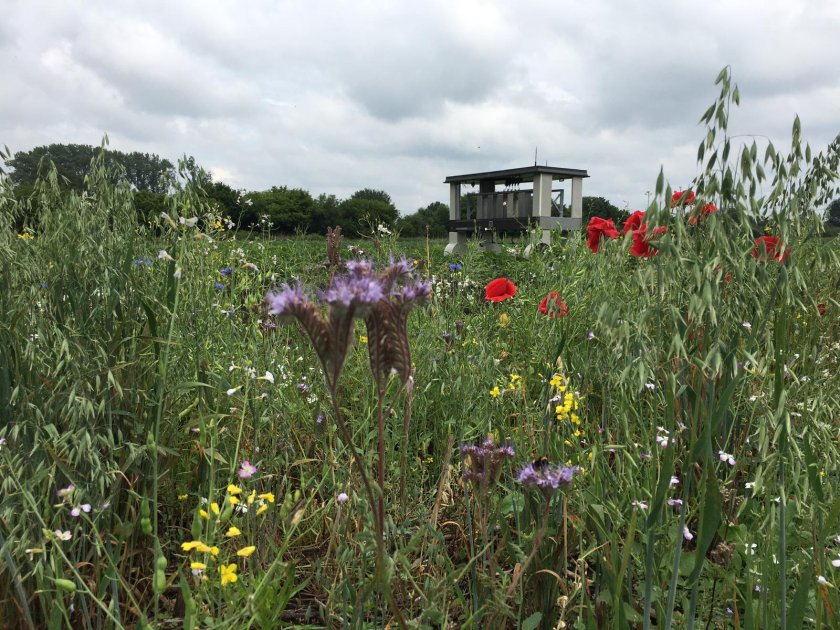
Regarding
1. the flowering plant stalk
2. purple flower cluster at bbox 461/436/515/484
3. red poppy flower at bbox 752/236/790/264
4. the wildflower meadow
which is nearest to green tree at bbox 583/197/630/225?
the wildflower meadow

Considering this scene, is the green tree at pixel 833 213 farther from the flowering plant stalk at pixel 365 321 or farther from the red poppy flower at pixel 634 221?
the flowering plant stalk at pixel 365 321

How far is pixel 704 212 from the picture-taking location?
50.5 inches

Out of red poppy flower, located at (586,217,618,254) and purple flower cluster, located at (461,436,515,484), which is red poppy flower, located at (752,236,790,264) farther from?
red poppy flower, located at (586,217,618,254)

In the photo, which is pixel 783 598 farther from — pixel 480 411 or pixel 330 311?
pixel 480 411

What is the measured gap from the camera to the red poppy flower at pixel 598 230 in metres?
2.98

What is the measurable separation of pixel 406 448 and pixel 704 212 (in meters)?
0.92

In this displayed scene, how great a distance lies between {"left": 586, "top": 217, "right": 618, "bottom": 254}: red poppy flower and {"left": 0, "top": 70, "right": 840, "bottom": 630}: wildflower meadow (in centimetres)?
37

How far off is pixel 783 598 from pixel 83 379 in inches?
68.9

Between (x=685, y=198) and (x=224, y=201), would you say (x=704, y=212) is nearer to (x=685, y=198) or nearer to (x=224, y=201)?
(x=685, y=198)

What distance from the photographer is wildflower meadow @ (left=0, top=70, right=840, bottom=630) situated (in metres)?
1.19

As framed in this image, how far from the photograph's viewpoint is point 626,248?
1.53m

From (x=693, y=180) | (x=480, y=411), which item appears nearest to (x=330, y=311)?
(x=693, y=180)

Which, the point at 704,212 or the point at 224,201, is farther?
the point at 224,201

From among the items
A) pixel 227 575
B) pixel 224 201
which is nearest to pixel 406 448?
pixel 227 575
